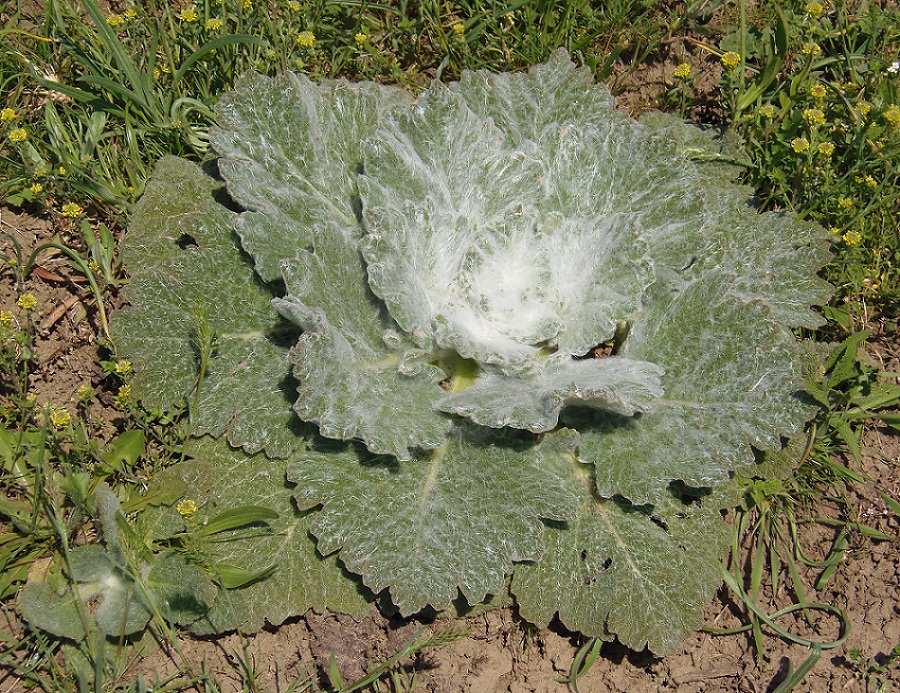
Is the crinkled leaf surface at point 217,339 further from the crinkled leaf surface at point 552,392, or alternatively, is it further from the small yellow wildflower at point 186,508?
the crinkled leaf surface at point 552,392

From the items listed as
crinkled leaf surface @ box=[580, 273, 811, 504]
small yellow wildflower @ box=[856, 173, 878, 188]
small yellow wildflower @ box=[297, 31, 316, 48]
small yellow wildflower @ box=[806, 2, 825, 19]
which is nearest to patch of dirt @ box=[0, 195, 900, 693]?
crinkled leaf surface @ box=[580, 273, 811, 504]

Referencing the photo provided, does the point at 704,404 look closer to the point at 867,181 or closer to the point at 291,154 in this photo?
the point at 867,181

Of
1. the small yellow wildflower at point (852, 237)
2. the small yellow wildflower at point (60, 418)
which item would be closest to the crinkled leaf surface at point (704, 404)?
the small yellow wildflower at point (852, 237)

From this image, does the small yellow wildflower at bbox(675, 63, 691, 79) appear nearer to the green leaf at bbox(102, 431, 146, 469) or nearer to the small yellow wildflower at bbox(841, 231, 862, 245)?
the small yellow wildflower at bbox(841, 231, 862, 245)

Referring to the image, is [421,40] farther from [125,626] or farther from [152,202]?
[125,626]

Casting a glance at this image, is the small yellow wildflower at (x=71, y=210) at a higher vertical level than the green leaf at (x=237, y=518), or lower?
higher

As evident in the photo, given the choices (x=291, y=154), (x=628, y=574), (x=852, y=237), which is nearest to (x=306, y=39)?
(x=291, y=154)
